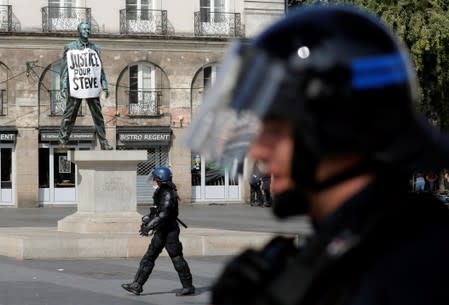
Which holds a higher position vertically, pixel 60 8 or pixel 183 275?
pixel 60 8

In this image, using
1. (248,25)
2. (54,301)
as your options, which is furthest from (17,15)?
(54,301)

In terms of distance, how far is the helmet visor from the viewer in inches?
88.5

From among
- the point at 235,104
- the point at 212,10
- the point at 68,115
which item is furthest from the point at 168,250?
the point at 212,10

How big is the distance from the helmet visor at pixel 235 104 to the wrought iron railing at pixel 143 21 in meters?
46.7

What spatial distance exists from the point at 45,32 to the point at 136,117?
494 centimetres

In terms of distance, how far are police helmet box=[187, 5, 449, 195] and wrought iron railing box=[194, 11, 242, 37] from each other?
1901 inches

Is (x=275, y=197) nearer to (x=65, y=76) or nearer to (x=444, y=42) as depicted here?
(x=65, y=76)

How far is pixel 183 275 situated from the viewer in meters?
16.2

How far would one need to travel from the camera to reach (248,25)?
→ 5106 centimetres

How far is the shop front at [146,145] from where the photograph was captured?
4888 cm

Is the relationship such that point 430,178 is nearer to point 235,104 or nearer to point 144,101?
point 235,104

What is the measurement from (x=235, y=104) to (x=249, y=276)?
379 millimetres

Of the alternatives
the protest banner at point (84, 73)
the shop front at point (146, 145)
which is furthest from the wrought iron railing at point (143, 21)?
the protest banner at point (84, 73)

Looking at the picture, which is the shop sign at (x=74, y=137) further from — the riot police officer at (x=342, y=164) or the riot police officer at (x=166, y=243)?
the riot police officer at (x=342, y=164)
